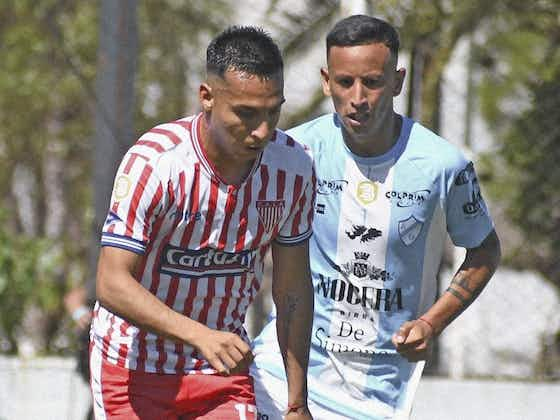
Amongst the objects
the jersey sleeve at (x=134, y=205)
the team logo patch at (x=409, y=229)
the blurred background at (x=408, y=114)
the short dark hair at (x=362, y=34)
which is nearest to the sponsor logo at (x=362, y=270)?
the team logo patch at (x=409, y=229)

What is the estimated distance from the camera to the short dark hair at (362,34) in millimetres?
4492

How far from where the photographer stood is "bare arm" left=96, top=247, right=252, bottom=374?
328cm

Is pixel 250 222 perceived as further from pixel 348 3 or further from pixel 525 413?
pixel 525 413

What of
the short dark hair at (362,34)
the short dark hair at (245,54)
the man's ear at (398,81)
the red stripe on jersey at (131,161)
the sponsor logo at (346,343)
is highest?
the short dark hair at (362,34)

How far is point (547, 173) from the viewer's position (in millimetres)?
6988

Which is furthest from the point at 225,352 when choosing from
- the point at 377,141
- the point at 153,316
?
the point at 377,141

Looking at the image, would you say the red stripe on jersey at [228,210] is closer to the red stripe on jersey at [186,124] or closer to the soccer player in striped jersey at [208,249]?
the soccer player in striped jersey at [208,249]

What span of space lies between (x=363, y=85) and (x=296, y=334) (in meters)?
1.03

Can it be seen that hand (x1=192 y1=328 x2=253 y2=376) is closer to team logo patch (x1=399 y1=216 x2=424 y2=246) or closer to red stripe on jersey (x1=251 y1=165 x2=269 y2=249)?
red stripe on jersey (x1=251 y1=165 x2=269 y2=249)

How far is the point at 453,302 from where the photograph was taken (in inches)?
179

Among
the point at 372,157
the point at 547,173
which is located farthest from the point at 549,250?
the point at 372,157

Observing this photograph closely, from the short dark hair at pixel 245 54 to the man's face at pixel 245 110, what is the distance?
22 millimetres

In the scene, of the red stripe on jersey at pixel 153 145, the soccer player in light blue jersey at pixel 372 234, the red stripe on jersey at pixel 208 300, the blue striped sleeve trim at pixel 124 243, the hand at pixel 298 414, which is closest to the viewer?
the blue striped sleeve trim at pixel 124 243

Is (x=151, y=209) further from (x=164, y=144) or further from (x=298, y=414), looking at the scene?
(x=298, y=414)
